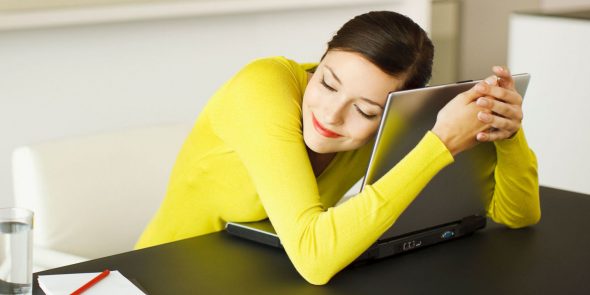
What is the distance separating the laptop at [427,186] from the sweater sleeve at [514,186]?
0.02 m

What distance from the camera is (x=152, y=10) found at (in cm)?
320

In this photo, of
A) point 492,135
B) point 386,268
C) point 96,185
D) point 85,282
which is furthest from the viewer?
point 96,185

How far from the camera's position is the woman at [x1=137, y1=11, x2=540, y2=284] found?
151 cm

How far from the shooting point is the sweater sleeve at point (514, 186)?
5.74 feet

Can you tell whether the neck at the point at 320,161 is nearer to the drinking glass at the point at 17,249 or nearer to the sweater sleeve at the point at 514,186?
the sweater sleeve at the point at 514,186

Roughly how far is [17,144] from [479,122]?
6.38ft

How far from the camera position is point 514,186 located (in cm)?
178

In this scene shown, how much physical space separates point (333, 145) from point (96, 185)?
660 millimetres

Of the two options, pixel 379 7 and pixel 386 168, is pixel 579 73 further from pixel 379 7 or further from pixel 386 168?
pixel 386 168

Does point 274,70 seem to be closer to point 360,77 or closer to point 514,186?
point 360,77

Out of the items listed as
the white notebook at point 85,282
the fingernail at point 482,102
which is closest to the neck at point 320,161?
the fingernail at point 482,102

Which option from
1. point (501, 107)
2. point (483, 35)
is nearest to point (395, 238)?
point (501, 107)

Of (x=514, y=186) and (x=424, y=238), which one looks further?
(x=514, y=186)

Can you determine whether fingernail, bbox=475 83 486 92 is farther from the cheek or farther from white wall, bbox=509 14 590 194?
white wall, bbox=509 14 590 194
